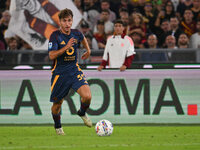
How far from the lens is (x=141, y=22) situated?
14.3 metres

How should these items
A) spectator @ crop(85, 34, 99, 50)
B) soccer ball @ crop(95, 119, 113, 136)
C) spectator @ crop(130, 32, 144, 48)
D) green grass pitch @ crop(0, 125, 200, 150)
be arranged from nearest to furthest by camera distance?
green grass pitch @ crop(0, 125, 200, 150) < soccer ball @ crop(95, 119, 113, 136) < spectator @ crop(85, 34, 99, 50) < spectator @ crop(130, 32, 144, 48)

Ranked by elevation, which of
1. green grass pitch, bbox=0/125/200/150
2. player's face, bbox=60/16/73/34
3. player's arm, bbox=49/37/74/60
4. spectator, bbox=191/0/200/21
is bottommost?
green grass pitch, bbox=0/125/200/150

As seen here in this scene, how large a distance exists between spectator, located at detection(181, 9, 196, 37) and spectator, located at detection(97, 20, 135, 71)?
3.21 m

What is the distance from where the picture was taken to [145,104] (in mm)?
11984

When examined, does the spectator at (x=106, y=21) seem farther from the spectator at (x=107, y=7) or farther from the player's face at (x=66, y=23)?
the player's face at (x=66, y=23)

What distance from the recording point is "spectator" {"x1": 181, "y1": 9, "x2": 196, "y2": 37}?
579 inches

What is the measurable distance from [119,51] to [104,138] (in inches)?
143

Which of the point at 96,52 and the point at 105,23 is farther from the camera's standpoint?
the point at 105,23

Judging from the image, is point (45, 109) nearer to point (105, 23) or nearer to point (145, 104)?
point (145, 104)

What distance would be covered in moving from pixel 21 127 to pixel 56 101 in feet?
6.86

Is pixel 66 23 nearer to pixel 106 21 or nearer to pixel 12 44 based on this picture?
pixel 12 44

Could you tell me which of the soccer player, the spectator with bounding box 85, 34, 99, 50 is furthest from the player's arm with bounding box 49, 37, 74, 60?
the spectator with bounding box 85, 34, 99, 50

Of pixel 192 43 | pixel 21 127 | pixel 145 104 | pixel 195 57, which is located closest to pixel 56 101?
pixel 21 127

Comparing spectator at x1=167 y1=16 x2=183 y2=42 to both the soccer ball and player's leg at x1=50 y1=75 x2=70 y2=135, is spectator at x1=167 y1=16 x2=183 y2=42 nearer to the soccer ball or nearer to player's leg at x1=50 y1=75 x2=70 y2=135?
player's leg at x1=50 y1=75 x2=70 y2=135
